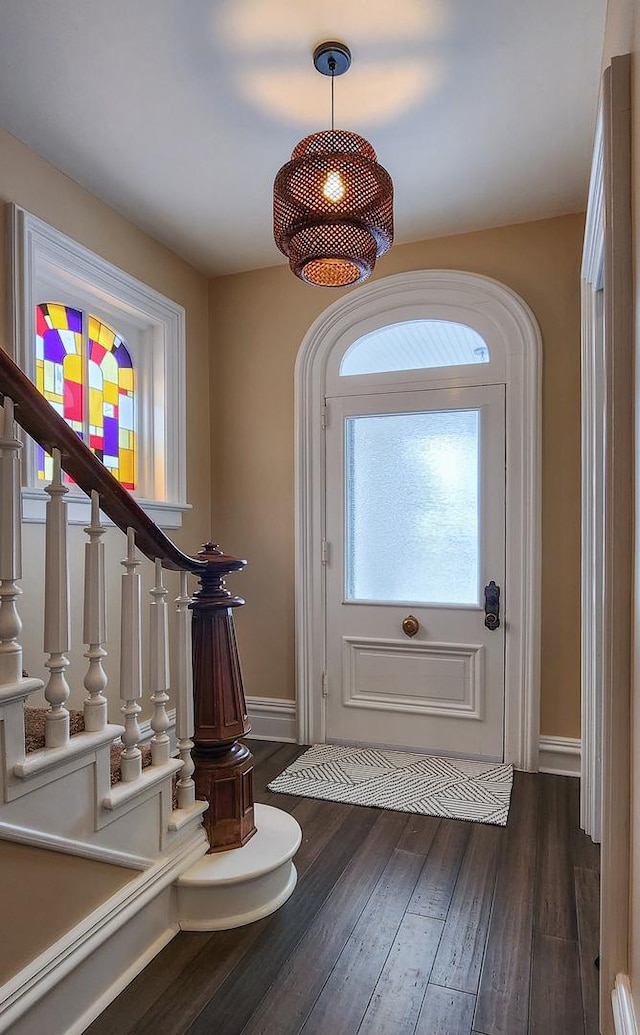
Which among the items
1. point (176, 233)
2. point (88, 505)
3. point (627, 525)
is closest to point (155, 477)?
point (88, 505)

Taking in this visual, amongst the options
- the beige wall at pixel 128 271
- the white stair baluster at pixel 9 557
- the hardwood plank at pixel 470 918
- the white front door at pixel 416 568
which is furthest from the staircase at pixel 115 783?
the white front door at pixel 416 568

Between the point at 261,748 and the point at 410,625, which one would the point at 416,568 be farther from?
the point at 261,748

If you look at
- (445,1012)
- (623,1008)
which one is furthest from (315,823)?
(623,1008)

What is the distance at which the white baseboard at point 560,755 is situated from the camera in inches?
114

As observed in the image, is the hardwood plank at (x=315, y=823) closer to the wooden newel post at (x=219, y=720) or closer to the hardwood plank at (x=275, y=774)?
the hardwood plank at (x=275, y=774)

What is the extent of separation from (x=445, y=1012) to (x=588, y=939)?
0.52 meters

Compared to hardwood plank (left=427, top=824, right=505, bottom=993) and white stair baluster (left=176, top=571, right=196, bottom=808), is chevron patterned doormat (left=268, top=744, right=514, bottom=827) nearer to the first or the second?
hardwood plank (left=427, top=824, right=505, bottom=993)

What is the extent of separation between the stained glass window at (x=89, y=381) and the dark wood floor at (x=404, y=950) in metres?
1.80

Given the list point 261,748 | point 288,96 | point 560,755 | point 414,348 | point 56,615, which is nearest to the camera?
point 56,615

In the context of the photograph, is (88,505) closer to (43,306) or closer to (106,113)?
(43,306)

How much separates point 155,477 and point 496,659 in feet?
6.40

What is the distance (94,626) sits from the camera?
5.04ft

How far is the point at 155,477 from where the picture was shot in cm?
324

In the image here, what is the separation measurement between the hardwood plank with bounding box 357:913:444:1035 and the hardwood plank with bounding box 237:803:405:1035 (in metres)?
0.14
